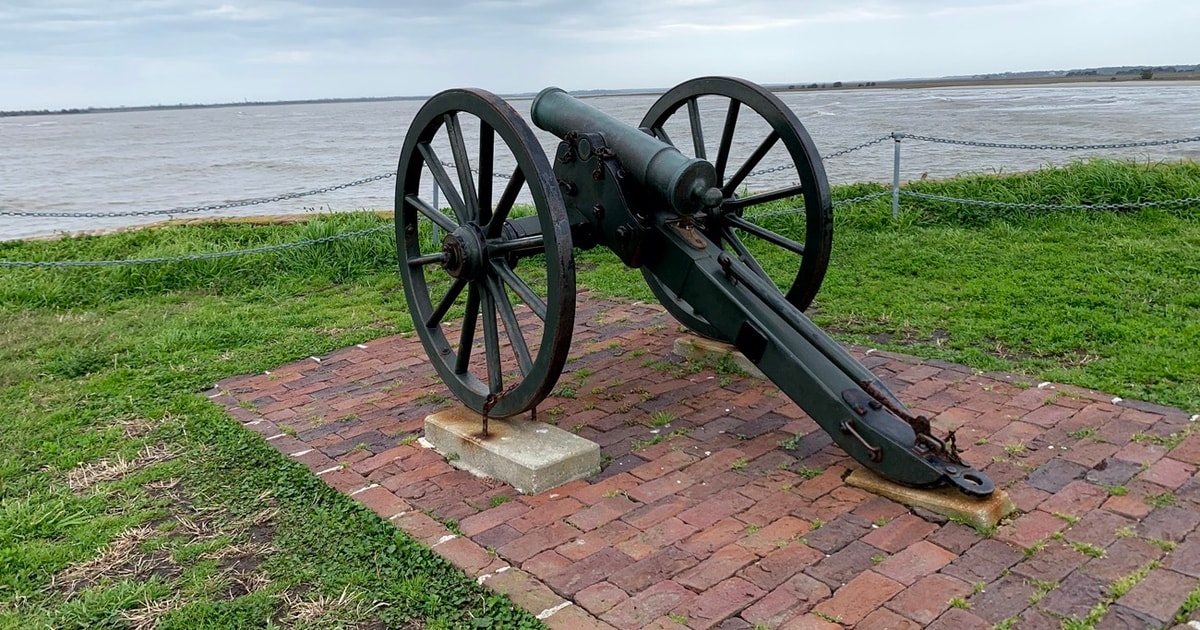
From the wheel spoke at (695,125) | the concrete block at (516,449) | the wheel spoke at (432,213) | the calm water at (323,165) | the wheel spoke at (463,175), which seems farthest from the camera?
the calm water at (323,165)

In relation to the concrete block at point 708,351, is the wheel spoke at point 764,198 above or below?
above

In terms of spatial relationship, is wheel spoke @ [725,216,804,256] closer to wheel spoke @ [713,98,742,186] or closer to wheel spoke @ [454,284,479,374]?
wheel spoke @ [713,98,742,186]

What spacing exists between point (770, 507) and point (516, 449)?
3.36 feet

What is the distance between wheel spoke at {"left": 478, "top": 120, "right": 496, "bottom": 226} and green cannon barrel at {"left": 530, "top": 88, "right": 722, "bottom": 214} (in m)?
0.49

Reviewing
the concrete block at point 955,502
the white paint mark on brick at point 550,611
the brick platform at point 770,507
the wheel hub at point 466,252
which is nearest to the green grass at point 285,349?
the white paint mark on brick at point 550,611

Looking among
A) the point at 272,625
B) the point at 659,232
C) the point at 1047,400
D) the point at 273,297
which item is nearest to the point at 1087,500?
the point at 1047,400

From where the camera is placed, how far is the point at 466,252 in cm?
421

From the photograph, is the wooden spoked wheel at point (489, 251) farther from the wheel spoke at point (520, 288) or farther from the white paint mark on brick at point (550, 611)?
the white paint mark on brick at point (550, 611)

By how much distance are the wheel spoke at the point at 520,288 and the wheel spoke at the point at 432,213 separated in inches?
13.2

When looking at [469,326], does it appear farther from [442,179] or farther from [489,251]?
[442,179]

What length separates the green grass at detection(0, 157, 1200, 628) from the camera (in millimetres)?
3234

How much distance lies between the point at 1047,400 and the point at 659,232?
6.20 ft

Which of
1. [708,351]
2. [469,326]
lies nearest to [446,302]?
[469,326]

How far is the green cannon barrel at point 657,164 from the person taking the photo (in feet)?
13.5
